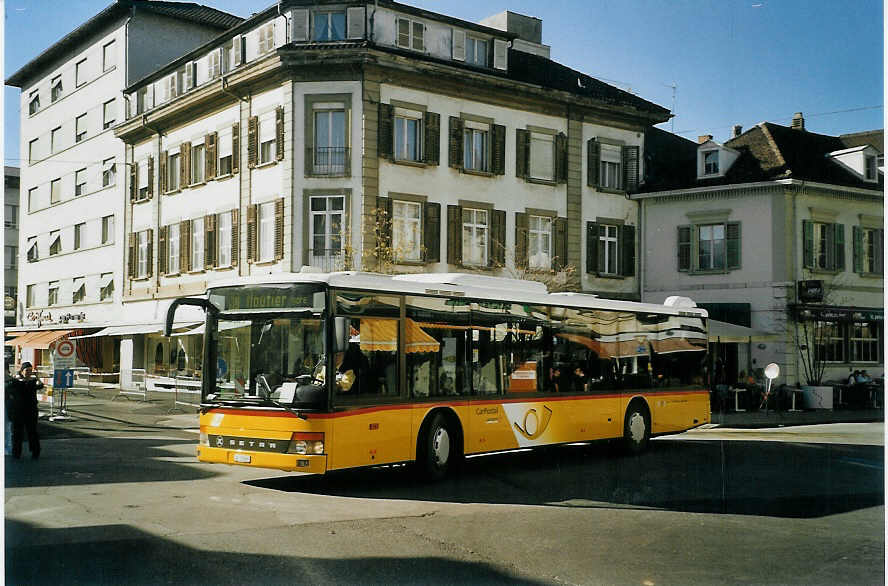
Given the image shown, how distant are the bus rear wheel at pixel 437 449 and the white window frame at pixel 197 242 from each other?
802cm

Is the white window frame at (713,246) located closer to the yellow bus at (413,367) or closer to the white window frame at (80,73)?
the yellow bus at (413,367)

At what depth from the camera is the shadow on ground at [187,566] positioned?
6934 millimetres

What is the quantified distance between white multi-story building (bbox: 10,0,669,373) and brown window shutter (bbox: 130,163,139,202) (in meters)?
0.04

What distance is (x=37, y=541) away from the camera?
805 cm

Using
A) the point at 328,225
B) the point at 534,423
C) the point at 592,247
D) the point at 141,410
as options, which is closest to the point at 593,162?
the point at 592,247

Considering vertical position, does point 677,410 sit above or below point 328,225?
below

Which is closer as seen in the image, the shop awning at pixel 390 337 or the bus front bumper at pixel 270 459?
the bus front bumper at pixel 270 459

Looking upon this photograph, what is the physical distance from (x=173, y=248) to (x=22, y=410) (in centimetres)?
613

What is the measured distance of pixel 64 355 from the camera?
61.5ft

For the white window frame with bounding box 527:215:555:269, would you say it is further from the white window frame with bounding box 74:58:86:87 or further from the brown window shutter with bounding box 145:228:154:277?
the brown window shutter with bounding box 145:228:154:277

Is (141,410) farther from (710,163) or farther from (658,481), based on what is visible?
(710,163)

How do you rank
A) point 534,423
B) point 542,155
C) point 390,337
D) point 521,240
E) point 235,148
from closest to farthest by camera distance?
point 390,337
point 534,423
point 521,240
point 542,155
point 235,148

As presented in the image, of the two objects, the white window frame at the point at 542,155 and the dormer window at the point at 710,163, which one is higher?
the white window frame at the point at 542,155

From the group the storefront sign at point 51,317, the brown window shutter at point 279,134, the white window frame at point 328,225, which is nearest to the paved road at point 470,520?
the storefront sign at point 51,317
